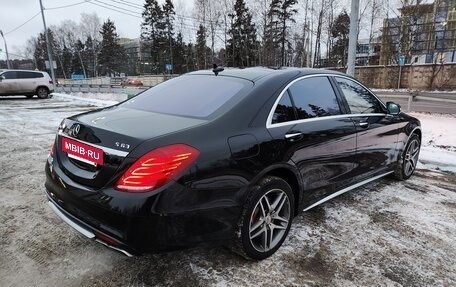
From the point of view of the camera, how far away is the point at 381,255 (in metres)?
3.06

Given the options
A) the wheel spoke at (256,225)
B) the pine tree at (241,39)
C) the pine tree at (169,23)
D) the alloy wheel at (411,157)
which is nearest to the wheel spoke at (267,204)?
the wheel spoke at (256,225)

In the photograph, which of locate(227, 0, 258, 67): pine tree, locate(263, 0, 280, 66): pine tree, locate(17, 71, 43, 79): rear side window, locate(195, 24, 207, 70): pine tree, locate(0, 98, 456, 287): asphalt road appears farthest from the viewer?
locate(195, 24, 207, 70): pine tree

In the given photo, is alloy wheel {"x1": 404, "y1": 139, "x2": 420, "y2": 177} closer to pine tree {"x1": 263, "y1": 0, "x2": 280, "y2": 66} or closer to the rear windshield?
the rear windshield

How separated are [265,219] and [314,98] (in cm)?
131

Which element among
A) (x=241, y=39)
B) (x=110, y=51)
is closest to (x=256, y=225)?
(x=241, y=39)

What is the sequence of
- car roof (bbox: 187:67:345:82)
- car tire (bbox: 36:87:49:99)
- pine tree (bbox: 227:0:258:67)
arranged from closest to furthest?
car roof (bbox: 187:67:345:82), car tire (bbox: 36:87:49:99), pine tree (bbox: 227:0:258:67)

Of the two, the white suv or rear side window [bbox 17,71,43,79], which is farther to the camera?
rear side window [bbox 17,71,43,79]

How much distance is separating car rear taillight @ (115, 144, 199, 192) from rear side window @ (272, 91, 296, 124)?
0.99 m

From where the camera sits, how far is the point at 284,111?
121 inches

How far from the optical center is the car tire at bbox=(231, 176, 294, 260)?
8.85 ft

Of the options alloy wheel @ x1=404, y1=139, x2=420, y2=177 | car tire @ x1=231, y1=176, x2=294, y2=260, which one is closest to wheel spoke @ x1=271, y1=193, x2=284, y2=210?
car tire @ x1=231, y1=176, x2=294, y2=260

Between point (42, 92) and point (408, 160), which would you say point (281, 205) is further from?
point (42, 92)

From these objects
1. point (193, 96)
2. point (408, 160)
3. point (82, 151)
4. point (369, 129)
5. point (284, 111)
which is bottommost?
point (408, 160)

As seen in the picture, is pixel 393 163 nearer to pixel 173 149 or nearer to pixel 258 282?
pixel 258 282
